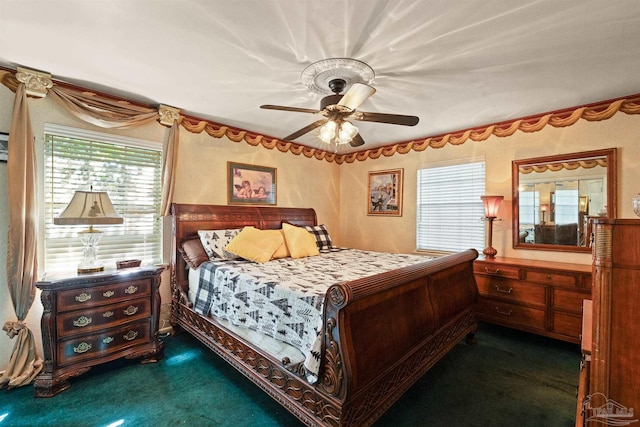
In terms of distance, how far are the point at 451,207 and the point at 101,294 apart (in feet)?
13.4

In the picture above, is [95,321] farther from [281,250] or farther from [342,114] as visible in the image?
[342,114]

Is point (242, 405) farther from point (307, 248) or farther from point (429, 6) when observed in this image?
point (429, 6)

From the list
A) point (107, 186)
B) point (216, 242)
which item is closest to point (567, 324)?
point (216, 242)

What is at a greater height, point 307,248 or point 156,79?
point 156,79

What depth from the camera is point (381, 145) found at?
457 cm

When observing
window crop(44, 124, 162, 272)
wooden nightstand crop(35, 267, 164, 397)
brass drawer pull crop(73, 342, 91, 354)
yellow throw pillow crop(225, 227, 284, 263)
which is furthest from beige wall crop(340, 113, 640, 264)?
brass drawer pull crop(73, 342, 91, 354)

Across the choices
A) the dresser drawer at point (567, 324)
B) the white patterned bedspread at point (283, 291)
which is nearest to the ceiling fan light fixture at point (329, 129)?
the white patterned bedspread at point (283, 291)

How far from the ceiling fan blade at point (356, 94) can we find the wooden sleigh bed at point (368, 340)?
3.88 ft

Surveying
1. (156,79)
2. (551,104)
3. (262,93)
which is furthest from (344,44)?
(551,104)

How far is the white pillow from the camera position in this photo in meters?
3.01

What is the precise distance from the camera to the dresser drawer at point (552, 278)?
271cm

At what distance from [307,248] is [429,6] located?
2564 millimetres

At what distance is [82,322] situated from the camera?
219 centimetres

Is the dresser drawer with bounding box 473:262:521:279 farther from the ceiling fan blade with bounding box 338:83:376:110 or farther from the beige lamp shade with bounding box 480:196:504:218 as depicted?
the ceiling fan blade with bounding box 338:83:376:110
